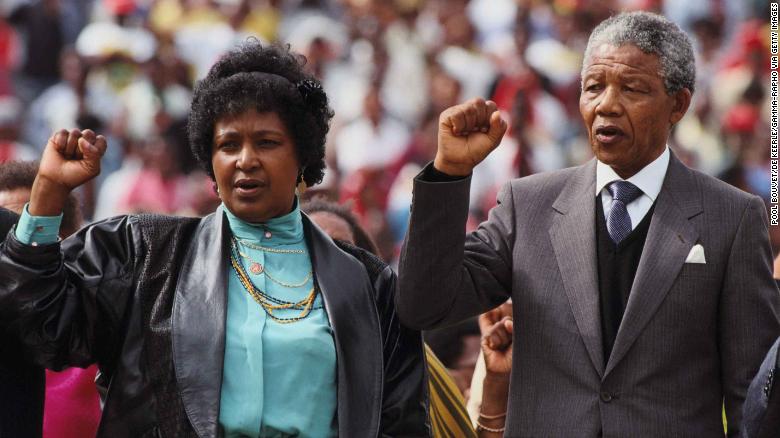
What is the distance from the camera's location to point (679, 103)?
4.35 m

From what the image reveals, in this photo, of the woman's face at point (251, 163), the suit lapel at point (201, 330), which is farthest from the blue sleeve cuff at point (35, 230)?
the woman's face at point (251, 163)

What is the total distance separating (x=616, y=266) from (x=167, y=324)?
1.23 m

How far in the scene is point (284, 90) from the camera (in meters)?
4.23

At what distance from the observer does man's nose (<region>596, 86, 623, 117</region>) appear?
4203 millimetres

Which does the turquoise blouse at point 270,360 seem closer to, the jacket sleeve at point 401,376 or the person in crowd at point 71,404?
the jacket sleeve at point 401,376

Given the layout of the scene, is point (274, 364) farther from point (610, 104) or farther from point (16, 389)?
point (610, 104)

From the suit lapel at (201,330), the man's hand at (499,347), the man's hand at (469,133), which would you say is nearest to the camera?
the suit lapel at (201,330)

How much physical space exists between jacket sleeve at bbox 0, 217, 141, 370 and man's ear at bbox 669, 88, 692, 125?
1.53 metres

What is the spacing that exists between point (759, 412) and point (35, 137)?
9.58 m

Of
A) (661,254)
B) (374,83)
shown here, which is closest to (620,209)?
(661,254)

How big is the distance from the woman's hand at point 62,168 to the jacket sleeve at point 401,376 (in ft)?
2.92

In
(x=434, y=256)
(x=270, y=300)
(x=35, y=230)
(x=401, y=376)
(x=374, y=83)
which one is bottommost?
(x=401, y=376)

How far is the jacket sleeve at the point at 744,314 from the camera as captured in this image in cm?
408

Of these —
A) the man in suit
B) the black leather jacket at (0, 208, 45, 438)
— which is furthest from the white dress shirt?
the black leather jacket at (0, 208, 45, 438)
